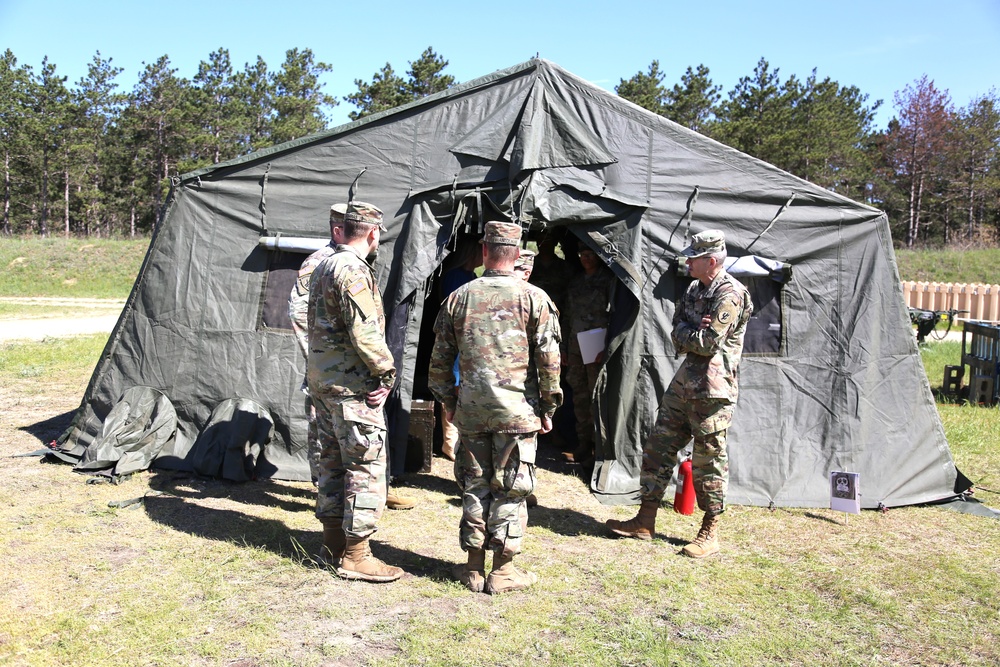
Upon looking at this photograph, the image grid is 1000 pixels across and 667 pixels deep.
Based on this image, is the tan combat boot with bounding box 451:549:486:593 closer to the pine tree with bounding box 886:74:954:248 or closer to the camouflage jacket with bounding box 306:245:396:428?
the camouflage jacket with bounding box 306:245:396:428

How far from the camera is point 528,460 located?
399cm

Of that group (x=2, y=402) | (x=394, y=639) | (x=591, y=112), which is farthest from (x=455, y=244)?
(x=2, y=402)

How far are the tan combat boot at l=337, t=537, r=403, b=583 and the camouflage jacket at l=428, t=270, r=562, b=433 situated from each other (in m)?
0.87

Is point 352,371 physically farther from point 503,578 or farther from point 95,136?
point 95,136

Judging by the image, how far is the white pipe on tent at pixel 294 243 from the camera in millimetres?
6254

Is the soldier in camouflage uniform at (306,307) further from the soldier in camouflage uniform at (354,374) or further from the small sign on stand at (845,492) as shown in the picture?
the small sign on stand at (845,492)

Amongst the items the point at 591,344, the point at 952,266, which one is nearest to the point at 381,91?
the point at 952,266

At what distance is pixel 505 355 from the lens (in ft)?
13.1

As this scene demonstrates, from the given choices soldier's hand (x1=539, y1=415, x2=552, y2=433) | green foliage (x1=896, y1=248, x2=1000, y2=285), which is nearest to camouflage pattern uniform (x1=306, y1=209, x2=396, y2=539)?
soldier's hand (x1=539, y1=415, x2=552, y2=433)

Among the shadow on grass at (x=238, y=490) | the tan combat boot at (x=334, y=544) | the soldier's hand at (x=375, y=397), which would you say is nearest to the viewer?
the soldier's hand at (x=375, y=397)

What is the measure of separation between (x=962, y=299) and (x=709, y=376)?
1939 cm

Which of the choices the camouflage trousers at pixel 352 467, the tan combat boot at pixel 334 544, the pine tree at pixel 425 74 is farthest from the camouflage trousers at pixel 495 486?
the pine tree at pixel 425 74

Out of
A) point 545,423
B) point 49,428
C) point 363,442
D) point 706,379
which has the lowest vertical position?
point 49,428

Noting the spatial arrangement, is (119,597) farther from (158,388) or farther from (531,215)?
(531,215)
